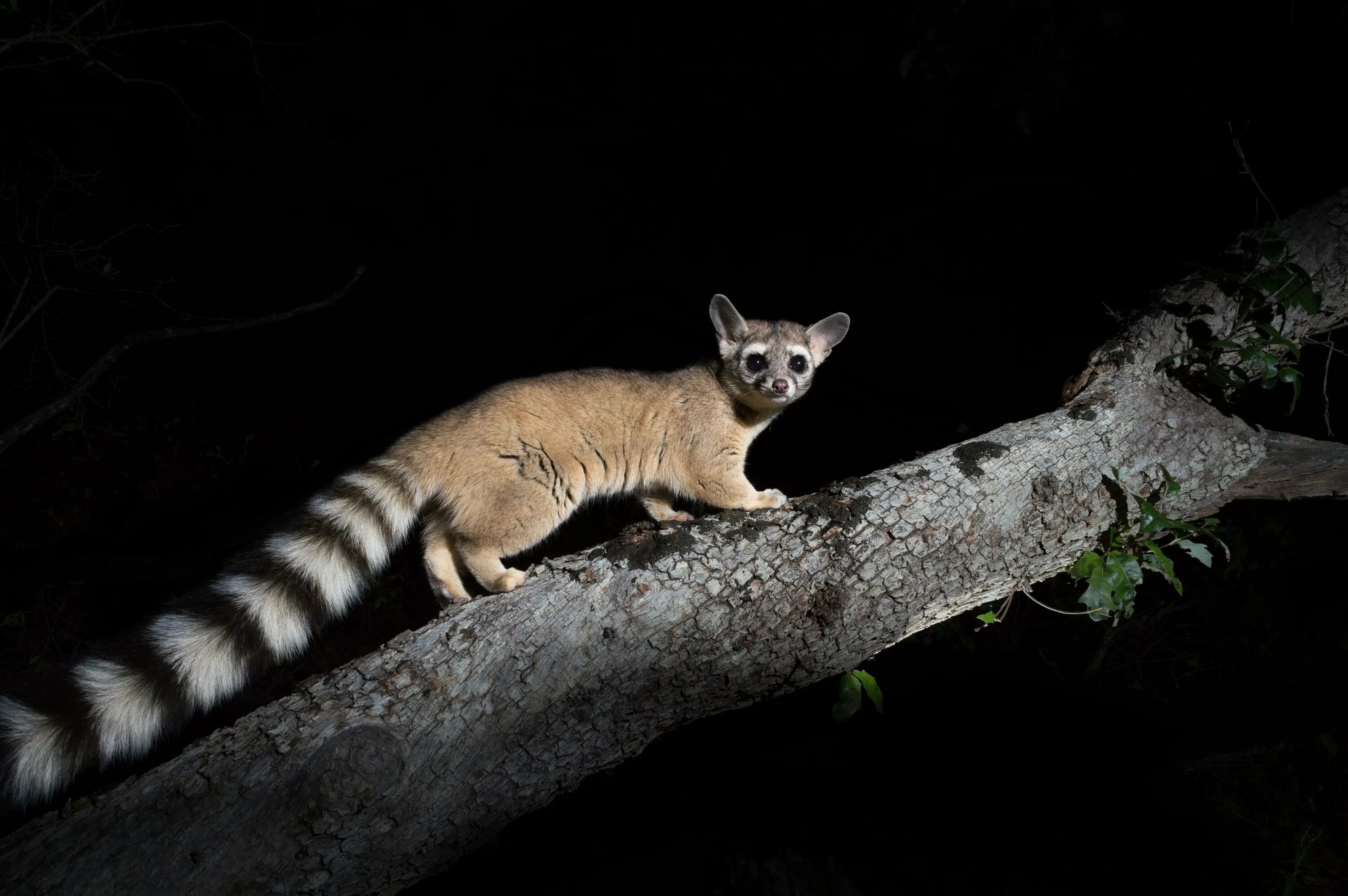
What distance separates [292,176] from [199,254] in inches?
27.9

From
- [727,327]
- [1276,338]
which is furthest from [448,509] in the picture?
[1276,338]

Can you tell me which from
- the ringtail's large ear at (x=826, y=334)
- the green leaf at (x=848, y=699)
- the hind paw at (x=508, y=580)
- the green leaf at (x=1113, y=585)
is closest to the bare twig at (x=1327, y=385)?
the green leaf at (x=1113, y=585)

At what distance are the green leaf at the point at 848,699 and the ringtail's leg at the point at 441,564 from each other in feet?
5.27

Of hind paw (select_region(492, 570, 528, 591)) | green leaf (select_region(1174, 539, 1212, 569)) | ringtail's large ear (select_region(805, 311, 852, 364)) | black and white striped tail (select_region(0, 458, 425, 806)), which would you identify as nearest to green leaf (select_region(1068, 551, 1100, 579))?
green leaf (select_region(1174, 539, 1212, 569))

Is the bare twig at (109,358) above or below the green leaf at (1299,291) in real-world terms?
above

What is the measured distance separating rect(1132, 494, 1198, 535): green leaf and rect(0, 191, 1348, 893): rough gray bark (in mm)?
129

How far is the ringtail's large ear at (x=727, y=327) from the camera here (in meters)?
3.70

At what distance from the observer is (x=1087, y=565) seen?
272cm

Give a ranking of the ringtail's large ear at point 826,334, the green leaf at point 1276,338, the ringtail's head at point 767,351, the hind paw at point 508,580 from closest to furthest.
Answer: the green leaf at point 1276,338
the hind paw at point 508,580
the ringtail's head at point 767,351
the ringtail's large ear at point 826,334

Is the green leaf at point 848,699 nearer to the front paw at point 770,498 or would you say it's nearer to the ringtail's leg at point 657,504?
the front paw at point 770,498

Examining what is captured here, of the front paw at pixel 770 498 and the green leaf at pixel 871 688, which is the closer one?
the green leaf at pixel 871 688

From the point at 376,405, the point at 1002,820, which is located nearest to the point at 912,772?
the point at 1002,820

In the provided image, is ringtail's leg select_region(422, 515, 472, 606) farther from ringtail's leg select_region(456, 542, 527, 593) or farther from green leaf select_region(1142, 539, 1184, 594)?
green leaf select_region(1142, 539, 1184, 594)

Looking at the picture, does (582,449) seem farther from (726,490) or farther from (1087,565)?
(1087,565)
